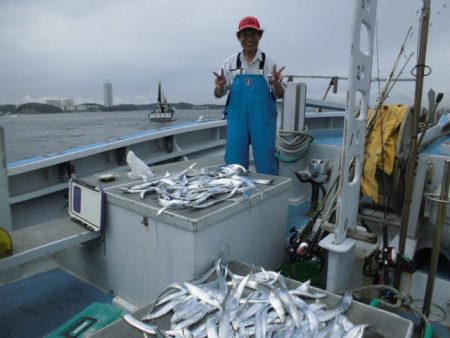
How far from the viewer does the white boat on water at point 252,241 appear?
2.17m

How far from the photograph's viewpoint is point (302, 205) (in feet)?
15.5

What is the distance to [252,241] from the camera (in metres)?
2.68

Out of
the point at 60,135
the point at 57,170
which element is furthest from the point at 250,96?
the point at 60,135

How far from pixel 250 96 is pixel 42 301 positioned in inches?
105

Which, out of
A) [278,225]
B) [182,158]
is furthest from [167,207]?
[182,158]

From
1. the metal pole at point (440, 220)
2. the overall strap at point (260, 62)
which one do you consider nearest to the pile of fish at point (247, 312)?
the metal pole at point (440, 220)

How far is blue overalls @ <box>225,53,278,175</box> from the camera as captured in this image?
363 centimetres

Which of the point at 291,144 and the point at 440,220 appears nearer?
the point at 440,220

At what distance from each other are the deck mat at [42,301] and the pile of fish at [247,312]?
1321 mm

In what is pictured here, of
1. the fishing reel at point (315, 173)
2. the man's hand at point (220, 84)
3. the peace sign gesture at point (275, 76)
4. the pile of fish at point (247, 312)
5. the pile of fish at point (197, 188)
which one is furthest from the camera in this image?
the fishing reel at point (315, 173)

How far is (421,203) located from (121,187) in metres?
2.79

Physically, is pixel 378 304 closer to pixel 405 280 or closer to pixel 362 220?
pixel 405 280

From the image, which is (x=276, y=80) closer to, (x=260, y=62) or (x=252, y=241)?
(x=260, y=62)

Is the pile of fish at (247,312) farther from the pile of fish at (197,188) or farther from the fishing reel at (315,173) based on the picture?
the fishing reel at (315,173)
